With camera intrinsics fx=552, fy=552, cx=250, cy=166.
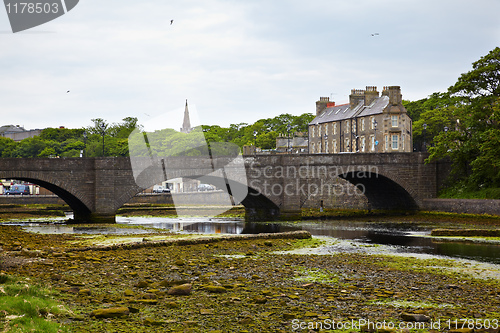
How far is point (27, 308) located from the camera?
9.99 metres

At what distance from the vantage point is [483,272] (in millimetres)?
17812

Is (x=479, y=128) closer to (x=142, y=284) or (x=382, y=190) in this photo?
(x=382, y=190)

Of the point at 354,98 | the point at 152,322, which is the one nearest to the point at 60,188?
the point at 152,322

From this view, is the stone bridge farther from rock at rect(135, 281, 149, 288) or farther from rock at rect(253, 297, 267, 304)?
rock at rect(253, 297, 267, 304)

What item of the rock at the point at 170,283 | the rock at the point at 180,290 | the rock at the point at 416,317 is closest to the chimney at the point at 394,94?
the rock at the point at 170,283

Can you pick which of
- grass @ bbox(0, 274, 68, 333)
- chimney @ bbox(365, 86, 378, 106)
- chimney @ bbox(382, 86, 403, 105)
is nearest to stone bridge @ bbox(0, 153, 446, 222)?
chimney @ bbox(382, 86, 403, 105)

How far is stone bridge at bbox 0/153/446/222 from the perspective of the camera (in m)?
43.5

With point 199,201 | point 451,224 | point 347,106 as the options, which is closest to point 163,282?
point 451,224

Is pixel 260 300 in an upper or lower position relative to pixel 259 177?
lower

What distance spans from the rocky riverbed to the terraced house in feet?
175

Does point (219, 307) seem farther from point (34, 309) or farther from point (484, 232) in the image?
point (484, 232)

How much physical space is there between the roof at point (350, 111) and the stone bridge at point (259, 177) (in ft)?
82.9

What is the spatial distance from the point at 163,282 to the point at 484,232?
23014 mm

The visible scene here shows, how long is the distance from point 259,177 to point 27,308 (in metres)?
39.7
